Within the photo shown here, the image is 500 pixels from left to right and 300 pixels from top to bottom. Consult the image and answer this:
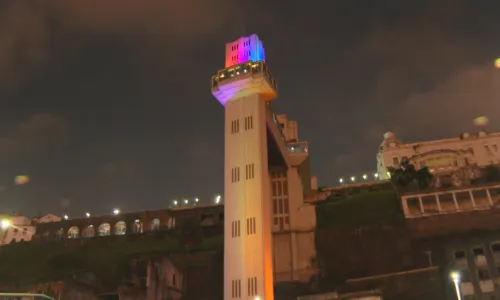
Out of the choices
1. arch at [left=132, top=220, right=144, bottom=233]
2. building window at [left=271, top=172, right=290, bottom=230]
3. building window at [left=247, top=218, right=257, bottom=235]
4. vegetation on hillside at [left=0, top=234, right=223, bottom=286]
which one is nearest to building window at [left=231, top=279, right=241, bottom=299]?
building window at [left=247, top=218, right=257, bottom=235]

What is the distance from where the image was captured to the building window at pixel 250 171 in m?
41.3

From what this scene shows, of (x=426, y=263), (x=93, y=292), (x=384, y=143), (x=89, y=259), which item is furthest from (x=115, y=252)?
(x=384, y=143)

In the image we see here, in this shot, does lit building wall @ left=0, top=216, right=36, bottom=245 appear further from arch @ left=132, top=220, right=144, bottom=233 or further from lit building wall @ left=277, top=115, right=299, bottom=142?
lit building wall @ left=277, top=115, right=299, bottom=142

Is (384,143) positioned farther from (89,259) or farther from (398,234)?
(89,259)

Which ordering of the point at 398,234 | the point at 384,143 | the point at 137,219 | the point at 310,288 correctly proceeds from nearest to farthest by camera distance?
the point at 310,288
the point at 398,234
the point at 137,219
the point at 384,143

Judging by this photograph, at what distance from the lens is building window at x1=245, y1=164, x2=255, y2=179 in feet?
136

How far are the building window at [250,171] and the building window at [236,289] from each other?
27.4 ft

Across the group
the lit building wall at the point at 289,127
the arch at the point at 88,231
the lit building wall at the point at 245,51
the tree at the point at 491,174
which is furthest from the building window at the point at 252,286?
the arch at the point at 88,231

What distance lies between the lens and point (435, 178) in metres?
61.3

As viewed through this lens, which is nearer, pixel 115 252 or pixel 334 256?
pixel 334 256

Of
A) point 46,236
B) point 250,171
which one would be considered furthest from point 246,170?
point 46,236

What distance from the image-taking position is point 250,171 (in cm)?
4153

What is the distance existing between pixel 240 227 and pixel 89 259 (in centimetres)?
3151

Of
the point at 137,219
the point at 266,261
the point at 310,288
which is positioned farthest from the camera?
the point at 137,219
